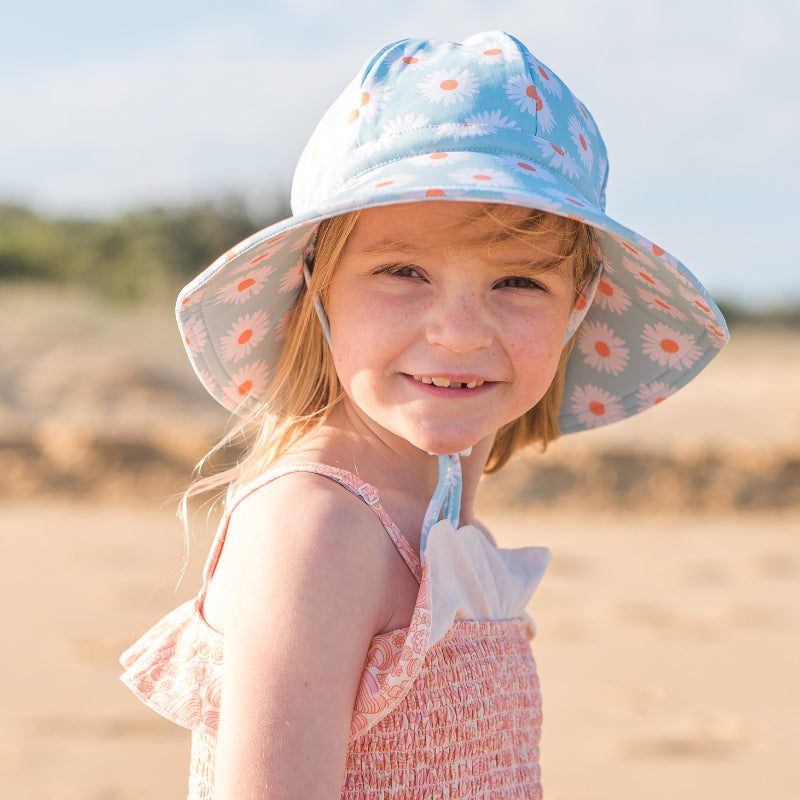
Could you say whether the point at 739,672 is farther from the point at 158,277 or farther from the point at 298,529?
the point at 158,277

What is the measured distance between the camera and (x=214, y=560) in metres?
1.36

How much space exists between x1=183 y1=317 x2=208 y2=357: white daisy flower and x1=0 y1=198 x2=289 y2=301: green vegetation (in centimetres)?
1920

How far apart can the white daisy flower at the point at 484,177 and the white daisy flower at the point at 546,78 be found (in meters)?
0.20

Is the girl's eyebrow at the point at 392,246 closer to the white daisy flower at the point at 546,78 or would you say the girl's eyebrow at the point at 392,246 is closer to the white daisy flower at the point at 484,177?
the white daisy flower at the point at 484,177

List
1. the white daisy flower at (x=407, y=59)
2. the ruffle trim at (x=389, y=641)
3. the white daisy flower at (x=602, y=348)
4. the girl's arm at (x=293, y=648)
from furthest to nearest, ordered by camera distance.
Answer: the white daisy flower at (x=602, y=348), the white daisy flower at (x=407, y=59), the ruffle trim at (x=389, y=641), the girl's arm at (x=293, y=648)

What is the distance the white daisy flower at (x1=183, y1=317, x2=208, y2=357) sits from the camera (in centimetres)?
154

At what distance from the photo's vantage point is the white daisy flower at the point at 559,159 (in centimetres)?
138

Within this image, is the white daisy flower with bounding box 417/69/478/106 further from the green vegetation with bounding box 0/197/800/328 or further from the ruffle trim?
the green vegetation with bounding box 0/197/800/328

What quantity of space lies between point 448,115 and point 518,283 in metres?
0.23

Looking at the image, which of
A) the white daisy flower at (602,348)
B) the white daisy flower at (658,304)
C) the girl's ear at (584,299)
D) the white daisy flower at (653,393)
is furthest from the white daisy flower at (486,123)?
the white daisy flower at (653,393)

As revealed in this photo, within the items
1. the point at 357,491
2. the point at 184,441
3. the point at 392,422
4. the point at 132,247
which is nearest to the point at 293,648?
the point at 357,491

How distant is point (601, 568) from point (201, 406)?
476 centimetres

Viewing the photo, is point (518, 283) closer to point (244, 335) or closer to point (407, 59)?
point (407, 59)

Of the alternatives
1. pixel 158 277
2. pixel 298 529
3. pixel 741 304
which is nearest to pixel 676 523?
pixel 298 529
